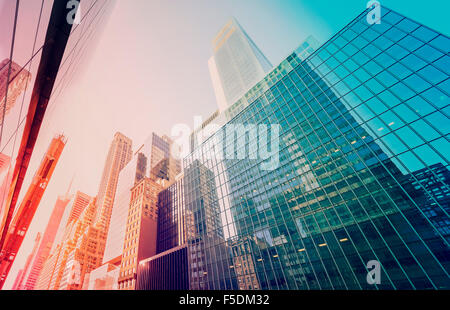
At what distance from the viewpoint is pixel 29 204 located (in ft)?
121

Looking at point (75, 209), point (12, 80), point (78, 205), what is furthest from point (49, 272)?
point (12, 80)

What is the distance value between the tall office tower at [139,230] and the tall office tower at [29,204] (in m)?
28.0

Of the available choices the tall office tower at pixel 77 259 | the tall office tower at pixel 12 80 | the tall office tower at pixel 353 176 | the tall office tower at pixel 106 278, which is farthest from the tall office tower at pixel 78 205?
the tall office tower at pixel 12 80

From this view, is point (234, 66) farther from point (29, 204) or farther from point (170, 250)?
point (29, 204)

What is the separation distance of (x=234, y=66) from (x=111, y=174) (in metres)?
109

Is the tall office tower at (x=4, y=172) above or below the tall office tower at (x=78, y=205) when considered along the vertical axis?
below

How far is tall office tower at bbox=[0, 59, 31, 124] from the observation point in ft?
15.9

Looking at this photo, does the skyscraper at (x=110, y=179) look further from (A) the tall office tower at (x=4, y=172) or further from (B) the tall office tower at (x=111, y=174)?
(A) the tall office tower at (x=4, y=172)

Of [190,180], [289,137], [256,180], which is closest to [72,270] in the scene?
[190,180]

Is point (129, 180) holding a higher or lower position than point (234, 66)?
lower

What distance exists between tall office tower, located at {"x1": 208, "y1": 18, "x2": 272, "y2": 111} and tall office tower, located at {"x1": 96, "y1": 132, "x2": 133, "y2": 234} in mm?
85567

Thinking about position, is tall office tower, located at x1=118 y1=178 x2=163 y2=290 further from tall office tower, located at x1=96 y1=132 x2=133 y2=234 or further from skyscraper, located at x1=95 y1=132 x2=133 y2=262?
tall office tower, located at x1=96 y1=132 x2=133 y2=234

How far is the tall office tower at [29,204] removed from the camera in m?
27.9

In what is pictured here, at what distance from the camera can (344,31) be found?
1483 inches
